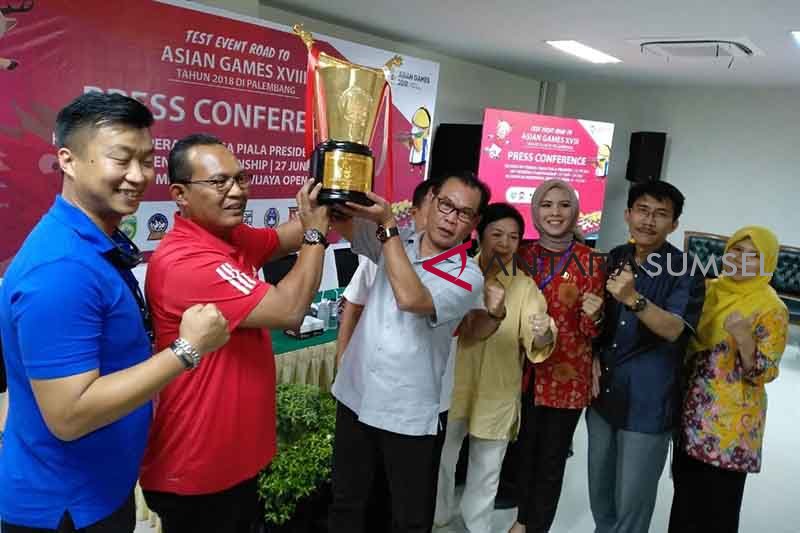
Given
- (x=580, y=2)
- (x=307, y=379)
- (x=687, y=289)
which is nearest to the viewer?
(x=687, y=289)

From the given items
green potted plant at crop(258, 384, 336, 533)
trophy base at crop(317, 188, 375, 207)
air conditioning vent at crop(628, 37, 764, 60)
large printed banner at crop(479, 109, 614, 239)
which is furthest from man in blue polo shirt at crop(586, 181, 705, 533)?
large printed banner at crop(479, 109, 614, 239)

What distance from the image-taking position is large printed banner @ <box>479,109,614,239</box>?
528 cm

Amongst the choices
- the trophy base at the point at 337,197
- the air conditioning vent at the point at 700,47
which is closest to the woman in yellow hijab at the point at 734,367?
the trophy base at the point at 337,197

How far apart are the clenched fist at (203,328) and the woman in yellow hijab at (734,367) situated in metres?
1.56

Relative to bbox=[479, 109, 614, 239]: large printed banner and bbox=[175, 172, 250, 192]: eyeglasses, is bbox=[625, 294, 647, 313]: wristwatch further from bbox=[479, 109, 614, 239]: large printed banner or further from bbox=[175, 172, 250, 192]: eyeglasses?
bbox=[479, 109, 614, 239]: large printed banner

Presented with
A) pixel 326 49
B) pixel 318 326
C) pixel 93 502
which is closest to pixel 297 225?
pixel 93 502

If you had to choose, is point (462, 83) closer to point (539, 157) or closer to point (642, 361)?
point (539, 157)

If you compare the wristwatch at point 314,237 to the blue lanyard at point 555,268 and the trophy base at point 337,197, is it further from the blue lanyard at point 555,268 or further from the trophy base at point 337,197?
the blue lanyard at point 555,268

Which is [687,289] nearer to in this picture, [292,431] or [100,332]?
[292,431]

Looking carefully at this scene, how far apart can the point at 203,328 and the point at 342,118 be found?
2.33 ft

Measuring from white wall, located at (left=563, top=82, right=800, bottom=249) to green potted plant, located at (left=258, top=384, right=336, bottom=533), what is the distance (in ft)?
20.4

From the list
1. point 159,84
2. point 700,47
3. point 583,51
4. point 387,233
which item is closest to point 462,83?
point 583,51

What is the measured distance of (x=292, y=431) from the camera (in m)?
2.20

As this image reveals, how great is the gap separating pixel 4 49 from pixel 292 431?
2.01 m
